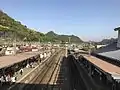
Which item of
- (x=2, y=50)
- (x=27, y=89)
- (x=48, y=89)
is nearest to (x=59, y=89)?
(x=48, y=89)

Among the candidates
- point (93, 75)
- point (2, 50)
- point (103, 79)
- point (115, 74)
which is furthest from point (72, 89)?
point (2, 50)

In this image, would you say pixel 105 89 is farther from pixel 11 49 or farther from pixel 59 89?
pixel 11 49

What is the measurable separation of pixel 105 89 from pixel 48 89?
7.56m

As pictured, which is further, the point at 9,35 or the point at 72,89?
the point at 9,35

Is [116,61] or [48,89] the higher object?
[116,61]

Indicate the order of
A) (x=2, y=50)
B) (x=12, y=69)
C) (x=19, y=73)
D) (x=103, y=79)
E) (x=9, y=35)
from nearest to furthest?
(x=103, y=79) < (x=12, y=69) < (x=19, y=73) < (x=2, y=50) < (x=9, y=35)

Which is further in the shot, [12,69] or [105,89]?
[12,69]

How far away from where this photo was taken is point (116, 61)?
3188 centimetres

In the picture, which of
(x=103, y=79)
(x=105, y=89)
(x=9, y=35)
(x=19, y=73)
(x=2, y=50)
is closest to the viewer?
(x=105, y=89)

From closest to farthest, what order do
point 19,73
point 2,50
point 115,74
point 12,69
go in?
1. point 115,74
2. point 12,69
3. point 19,73
4. point 2,50

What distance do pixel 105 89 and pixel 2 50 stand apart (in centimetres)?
3430

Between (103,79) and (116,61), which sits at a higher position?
(116,61)

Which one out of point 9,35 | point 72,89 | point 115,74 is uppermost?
point 9,35

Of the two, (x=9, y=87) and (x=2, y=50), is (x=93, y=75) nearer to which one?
(x=9, y=87)
